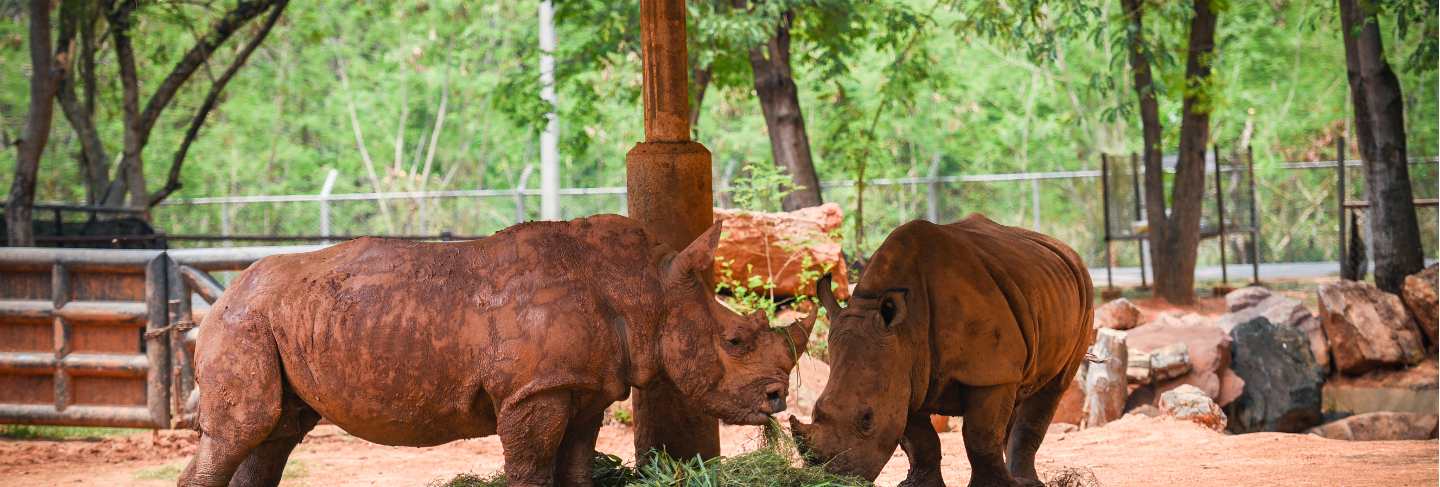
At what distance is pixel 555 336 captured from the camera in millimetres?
4949

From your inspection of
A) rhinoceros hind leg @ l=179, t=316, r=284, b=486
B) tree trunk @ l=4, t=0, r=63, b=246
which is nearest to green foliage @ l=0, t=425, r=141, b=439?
tree trunk @ l=4, t=0, r=63, b=246

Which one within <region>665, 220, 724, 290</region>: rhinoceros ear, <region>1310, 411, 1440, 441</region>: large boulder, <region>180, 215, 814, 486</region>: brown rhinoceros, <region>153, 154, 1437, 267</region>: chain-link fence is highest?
<region>153, 154, 1437, 267</region>: chain-link fence

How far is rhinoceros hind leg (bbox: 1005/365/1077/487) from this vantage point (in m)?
7.61

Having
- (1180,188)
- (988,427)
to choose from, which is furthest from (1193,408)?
(1180,188)

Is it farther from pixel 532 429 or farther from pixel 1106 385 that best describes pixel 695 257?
pixel 1106 385

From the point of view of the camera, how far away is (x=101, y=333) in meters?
10.1

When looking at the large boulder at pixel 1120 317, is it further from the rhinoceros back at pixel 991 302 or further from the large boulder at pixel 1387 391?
the rhinoceros back at pixel 991 302

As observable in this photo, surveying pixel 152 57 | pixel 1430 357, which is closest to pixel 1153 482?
pixel 1430 357


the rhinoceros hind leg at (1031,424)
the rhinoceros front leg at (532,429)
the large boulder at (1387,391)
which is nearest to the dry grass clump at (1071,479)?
the rhinoceros hind leg at (1031,424)

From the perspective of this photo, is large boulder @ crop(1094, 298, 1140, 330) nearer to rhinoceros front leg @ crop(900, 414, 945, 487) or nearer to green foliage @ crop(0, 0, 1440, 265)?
green foliage @ crop(0, 0, 1440, 265)

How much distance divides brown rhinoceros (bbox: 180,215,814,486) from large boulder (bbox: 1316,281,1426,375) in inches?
393

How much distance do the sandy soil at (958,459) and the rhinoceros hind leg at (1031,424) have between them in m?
0.62

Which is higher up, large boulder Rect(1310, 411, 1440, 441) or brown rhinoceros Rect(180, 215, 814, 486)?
brown rhinoceros Rect(180, 215, 814, 486)

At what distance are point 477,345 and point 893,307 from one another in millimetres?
2001
